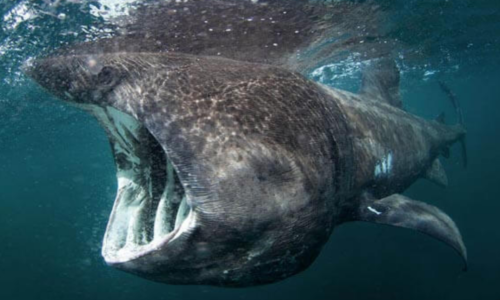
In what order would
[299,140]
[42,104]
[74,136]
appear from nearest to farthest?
[299,140] → [42,104] → [74,136]

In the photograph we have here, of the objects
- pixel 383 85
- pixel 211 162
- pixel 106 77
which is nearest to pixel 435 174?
pixel 383 85

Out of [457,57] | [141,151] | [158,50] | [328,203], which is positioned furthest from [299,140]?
[457,57]

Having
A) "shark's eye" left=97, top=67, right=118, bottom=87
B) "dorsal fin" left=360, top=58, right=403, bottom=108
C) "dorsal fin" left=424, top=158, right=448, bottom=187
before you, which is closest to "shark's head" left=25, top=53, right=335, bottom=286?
"shark's eye" left=97, top=67, right=118, bottom=87

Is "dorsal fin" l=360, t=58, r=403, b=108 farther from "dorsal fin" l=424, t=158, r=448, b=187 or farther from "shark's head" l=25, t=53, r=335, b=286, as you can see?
"shark's head" l=25, t=53, r=335, b=286

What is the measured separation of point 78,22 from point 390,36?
34.6 feet

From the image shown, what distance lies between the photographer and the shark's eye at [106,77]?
2854mm

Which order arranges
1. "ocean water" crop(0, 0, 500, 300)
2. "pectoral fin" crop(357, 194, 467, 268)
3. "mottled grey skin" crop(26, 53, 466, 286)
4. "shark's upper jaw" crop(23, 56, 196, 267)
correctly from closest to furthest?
1. "mottled grey skin" crop(26, 53, 466, 286)
2. "shark's upper jaw" crop(23, 56, 196, 267)
3. "pectoral fin" crop(357, 194, 467, 268)
4. "ocean water" crop(0, 0, 500, 300)

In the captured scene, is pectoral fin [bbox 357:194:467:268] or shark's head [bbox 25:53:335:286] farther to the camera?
pectoral fin [bbox 357:194:467:268]

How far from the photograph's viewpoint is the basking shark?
2.40 metres

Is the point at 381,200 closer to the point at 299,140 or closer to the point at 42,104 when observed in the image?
the point at 299,140

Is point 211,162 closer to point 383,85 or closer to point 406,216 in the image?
point 406,216

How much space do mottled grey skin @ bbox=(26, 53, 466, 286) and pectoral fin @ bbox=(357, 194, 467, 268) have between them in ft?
2.65

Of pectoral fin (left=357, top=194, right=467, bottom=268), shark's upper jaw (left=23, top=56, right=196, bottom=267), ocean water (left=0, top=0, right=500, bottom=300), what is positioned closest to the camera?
shark's upper jaw (left=23, top=56, right=196, bottom=267)

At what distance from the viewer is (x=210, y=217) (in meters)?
2.32
